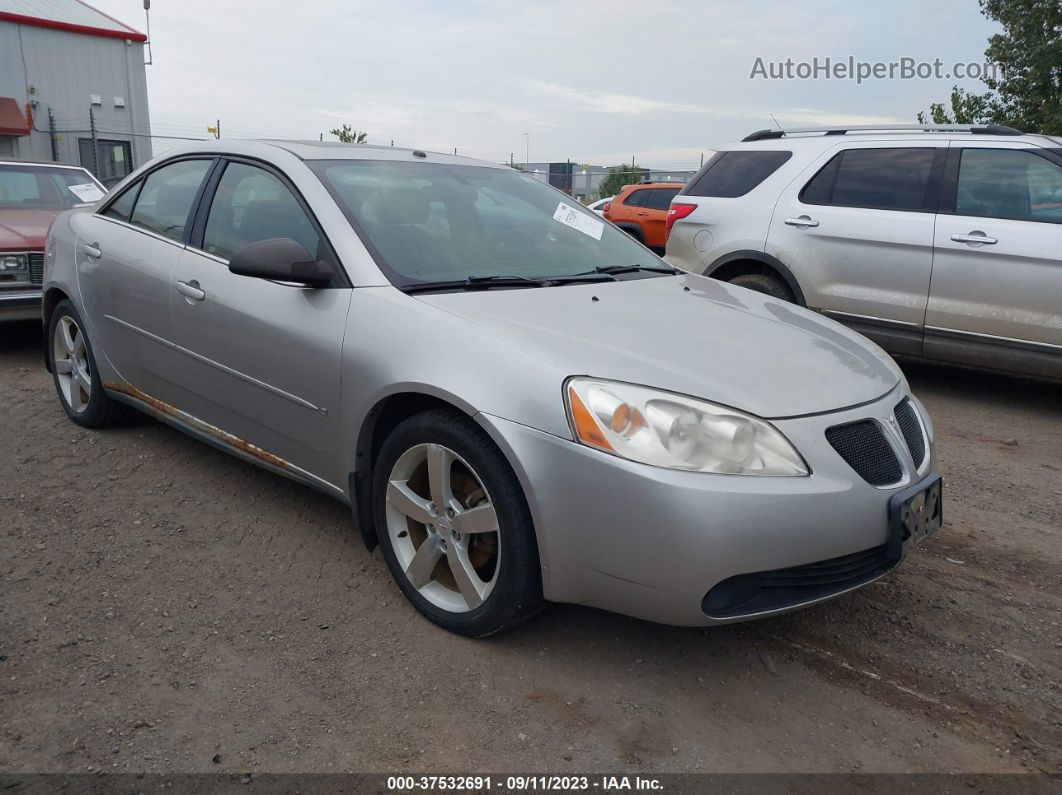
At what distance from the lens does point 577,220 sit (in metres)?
3.96

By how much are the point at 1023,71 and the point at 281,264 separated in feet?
53.4

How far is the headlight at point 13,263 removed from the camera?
6.42 m

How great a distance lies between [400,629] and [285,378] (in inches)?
39.4

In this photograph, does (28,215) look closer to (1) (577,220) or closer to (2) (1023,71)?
(1) (577,220)

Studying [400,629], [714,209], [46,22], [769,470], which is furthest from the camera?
[46,22]

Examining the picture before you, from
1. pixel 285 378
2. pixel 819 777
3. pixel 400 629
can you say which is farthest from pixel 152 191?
pixel 819 777

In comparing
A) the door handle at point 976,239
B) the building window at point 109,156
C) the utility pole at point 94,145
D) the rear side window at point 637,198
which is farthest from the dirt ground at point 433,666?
the building window at point 109,156

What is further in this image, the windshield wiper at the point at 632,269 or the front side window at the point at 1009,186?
the front side window at the point at 1009,186

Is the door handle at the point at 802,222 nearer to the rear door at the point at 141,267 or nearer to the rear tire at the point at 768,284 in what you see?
the rear tire at the point at 768,284

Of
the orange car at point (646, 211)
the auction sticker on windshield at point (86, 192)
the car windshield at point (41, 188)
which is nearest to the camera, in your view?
the car windshield at point (41, 188)

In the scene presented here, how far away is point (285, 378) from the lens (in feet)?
10.6

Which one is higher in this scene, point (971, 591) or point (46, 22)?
point (46, 22)

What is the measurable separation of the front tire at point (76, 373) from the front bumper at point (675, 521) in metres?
2.90

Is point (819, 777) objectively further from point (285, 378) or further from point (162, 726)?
point (285, 378)
